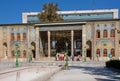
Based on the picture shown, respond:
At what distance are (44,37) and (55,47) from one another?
4.14 metres

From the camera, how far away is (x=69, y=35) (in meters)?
66.3

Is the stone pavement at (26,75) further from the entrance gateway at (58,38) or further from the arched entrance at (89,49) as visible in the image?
the arched entrance at (89,49)

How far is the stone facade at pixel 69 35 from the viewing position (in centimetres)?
5931

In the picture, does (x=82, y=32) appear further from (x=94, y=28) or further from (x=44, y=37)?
(x=44, y=37)

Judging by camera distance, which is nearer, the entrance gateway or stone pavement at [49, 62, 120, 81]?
stone pavement at [49, 62, 120, 81]

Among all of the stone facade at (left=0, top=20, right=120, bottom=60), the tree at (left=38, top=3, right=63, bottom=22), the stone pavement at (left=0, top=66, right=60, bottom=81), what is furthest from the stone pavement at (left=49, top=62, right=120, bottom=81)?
the tree at (left=38, top=3, right=63, bottom=22)

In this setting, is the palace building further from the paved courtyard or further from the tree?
the paved courtyard

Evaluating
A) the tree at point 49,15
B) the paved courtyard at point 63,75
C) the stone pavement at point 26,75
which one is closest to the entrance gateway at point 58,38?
the tree at point 49,15

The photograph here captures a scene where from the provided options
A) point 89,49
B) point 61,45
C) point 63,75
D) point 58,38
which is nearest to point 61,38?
point 58,38

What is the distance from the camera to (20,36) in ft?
210

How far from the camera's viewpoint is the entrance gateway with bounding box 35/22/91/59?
61.2 m

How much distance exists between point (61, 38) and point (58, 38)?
0.74 m

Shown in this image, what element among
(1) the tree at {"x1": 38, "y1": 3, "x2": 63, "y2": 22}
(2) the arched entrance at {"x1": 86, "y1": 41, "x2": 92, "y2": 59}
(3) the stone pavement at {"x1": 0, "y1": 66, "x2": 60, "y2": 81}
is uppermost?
(1) the tree at {"x1": 38, "y1": 3, "x2": 63, "y2": 22}

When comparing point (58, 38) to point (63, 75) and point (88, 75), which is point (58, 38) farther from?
point (88, 75)
